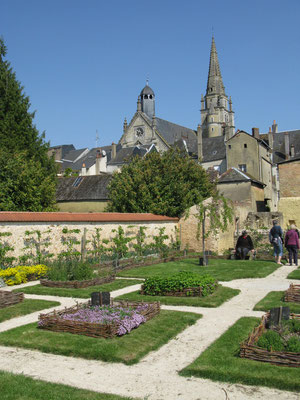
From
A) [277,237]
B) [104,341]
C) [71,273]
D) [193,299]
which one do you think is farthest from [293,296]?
[277,237]

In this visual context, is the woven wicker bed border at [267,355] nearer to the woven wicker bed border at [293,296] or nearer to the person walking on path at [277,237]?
the woven wicker bed border at [293,296]

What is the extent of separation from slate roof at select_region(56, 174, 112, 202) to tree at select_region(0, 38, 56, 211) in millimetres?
8038

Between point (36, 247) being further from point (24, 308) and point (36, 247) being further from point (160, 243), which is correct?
point (160, 243)

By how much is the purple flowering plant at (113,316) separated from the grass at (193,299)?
5.92 ft

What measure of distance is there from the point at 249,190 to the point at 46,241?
1887cm

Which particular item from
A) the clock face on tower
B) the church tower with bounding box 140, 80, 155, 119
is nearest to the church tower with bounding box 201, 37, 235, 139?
the church tower with bounding box 140, 80, 155, 119

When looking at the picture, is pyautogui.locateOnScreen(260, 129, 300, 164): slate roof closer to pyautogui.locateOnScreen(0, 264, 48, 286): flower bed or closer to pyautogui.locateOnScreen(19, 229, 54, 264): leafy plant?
pyautogui.locateOnScreen(19, 229, 54, 264): leafy plant

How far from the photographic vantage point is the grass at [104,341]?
696cm

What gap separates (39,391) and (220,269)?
1238 centimetres

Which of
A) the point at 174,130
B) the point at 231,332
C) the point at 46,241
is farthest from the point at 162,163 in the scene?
the point at 174,130

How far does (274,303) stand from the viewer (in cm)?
1034

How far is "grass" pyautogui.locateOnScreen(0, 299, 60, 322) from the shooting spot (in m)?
9.80

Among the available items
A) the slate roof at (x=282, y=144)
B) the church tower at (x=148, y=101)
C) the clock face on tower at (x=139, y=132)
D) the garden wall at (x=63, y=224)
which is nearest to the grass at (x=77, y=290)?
the garden wall at (x=63, y=224)

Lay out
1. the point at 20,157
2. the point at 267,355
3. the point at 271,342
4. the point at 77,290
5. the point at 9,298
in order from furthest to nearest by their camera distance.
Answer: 1. the point at 20,157
2. the point at 77,290
3. the point at 9,298
4. the point at 271,342
5. the point at 267,355
